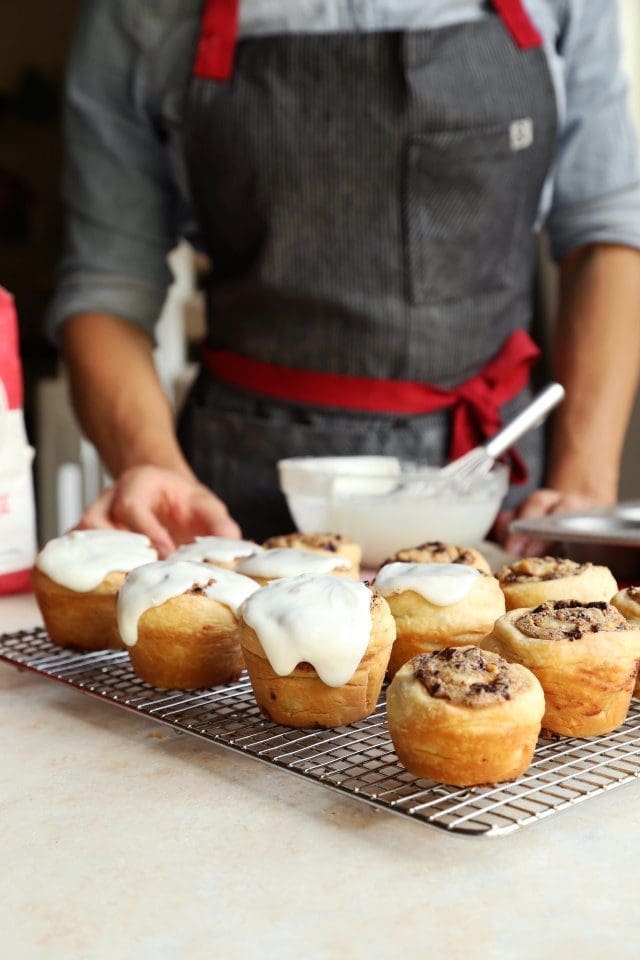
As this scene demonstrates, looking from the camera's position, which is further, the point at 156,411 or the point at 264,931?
the point at 156,411

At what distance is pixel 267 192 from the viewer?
5.81 ft

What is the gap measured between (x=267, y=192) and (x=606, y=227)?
1.96 feet

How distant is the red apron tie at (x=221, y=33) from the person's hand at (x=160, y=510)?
678 millimetres

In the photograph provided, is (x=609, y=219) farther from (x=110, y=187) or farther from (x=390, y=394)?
(x=110, y=187)

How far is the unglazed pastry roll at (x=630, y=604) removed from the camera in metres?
0.96

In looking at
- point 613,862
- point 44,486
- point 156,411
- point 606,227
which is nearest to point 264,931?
point 613,862

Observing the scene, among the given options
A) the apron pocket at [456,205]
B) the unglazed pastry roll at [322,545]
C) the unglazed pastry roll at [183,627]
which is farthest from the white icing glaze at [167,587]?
the apron pocket at [456,205]

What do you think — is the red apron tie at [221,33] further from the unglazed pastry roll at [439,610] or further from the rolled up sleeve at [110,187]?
the unglazed pastry roll at [439,610]

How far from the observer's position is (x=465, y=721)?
30.1 inches

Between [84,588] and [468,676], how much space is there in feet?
1.46

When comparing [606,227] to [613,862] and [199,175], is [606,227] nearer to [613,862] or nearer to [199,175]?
[199,175]

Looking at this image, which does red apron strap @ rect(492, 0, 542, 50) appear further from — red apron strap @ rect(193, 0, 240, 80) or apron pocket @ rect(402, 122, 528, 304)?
red apron strap @ rect(193, 0, 240, 80)

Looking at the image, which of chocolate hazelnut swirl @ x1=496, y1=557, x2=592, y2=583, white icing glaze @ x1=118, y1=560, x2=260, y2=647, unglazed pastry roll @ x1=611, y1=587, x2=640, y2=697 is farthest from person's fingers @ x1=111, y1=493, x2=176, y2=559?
unglazed pastry roll @ x1=611, y1=587, x2=640, y2=697

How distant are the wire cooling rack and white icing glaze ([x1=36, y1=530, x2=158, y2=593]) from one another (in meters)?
0.09
